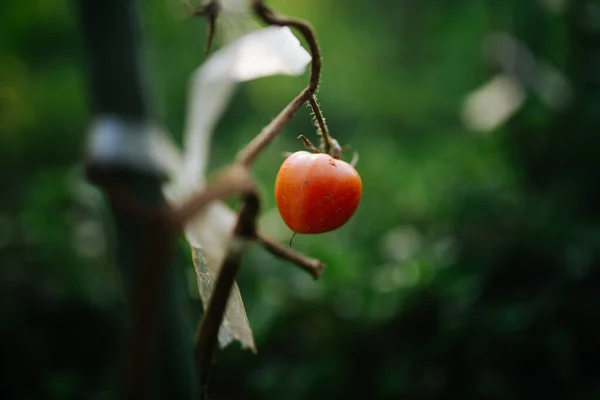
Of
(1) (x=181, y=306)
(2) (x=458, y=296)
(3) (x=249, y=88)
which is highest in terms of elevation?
(1) (x=181, y=306)

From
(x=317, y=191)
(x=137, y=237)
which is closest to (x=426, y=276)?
(x=317, y=191)

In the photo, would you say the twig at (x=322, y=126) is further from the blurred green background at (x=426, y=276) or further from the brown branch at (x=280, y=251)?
the blurred green background at (x=426, y=276)

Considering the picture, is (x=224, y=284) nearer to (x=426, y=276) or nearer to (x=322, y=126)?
(x=322, y=126)

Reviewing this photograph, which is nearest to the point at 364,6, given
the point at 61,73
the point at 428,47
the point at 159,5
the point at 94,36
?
the point at 428,47

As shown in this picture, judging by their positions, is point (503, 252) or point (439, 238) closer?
point (503, 252)

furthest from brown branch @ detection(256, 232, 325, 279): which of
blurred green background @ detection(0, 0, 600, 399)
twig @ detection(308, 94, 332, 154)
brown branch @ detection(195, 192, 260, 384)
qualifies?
blurred green background @ detection(0, 0, 600, 399)

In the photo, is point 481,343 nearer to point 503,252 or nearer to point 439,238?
point 503,252

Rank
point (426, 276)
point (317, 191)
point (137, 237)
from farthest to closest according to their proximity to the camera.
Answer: point (426, 276)
point (317, 191)
point (137, 237)
